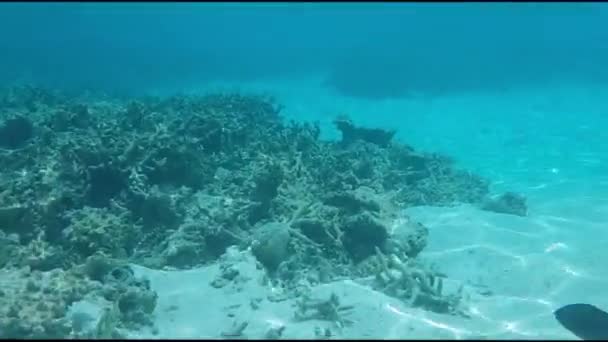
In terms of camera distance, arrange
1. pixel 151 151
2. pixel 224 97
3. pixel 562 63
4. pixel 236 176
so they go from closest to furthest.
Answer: pixel 151 151 < pixel 236 176 < pixel 224 97 < pixel 562 63

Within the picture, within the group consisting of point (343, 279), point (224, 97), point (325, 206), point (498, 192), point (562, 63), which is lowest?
point (343, 279)

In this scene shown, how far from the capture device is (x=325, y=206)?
9.00m

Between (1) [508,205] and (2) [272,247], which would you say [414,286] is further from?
(1) [508,205]

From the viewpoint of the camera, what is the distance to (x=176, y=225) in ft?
29.6

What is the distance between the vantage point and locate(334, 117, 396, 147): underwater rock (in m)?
15.3

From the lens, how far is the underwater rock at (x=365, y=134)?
15.3 m

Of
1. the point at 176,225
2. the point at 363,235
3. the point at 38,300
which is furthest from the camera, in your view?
the point at 176,225

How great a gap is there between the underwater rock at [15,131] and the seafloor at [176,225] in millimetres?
1093

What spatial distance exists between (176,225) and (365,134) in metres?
7.82

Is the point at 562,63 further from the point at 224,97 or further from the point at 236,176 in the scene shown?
the point at 236,176

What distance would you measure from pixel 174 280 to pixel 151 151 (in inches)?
113

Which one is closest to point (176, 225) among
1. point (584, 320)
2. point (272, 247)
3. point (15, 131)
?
point (272, 247)

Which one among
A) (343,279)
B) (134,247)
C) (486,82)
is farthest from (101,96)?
(486,82)

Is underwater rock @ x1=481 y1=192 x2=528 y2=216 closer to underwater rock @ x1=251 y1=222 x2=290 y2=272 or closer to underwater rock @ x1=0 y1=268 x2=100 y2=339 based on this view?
underwater rock @ x1=251 y1=222 x2=290 y2=272
